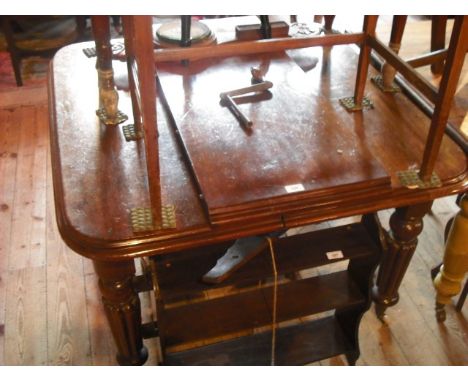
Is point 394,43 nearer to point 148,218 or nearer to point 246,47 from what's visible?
point 246,47

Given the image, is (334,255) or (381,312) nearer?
(334,255)

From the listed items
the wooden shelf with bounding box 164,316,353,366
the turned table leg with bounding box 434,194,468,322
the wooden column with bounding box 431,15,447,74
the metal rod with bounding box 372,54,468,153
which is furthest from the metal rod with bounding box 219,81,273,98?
the wooden column with bounding box 431,15,447,74

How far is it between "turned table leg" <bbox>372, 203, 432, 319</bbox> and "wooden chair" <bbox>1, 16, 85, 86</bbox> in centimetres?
252

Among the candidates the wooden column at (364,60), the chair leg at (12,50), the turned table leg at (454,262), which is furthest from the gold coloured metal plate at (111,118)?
the chair leg at (12,50)

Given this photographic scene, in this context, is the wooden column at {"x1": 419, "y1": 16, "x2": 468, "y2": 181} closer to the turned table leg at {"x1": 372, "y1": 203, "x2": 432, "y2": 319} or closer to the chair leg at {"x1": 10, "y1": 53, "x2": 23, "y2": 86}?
the turned table leg at {"x1": 372, "y1": 203, "x2": 432, "y2": 319}

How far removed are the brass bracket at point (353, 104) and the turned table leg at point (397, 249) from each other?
0.32 m

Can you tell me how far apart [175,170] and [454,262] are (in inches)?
37.4

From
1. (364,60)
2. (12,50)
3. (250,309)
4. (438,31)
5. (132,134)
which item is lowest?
(250,309)

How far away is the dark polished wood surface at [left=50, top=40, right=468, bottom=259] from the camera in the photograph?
1105 mm

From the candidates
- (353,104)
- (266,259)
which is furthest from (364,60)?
(266,259)

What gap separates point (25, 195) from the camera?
2.32 meters

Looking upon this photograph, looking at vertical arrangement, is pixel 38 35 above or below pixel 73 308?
above

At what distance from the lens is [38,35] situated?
3.40m
